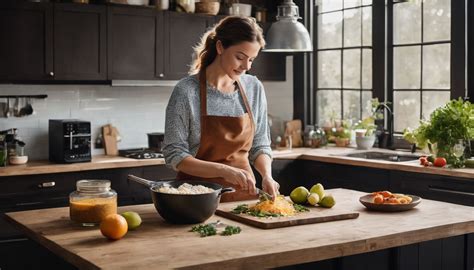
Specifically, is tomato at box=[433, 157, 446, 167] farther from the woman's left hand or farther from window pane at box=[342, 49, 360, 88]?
the woman's left hand

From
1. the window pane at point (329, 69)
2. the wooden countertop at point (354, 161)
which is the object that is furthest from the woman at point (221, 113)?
the window pane at point (329, 69)

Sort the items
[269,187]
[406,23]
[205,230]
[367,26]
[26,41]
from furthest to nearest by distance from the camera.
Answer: [367,26]
[406,23]
[26,41]
[269,187]
[205,230]

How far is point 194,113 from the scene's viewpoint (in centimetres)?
360

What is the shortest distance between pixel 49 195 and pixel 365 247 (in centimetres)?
309

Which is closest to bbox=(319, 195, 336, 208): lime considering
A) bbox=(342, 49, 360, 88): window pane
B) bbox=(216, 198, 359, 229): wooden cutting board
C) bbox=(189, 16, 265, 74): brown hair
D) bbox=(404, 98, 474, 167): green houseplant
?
bbox=(216, 198, 359, 229): wooden cutting board

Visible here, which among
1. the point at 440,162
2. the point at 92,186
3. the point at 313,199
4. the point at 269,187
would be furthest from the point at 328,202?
the point at 440,162

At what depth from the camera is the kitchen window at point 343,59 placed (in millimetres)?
6570

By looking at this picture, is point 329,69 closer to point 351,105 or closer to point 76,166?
point 351,105

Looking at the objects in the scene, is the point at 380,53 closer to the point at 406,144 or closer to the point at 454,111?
the point at 406,144

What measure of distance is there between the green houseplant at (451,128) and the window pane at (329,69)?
1.72 metres

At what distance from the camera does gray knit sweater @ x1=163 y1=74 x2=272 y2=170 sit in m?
3.50

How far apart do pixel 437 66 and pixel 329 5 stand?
1.46 meters

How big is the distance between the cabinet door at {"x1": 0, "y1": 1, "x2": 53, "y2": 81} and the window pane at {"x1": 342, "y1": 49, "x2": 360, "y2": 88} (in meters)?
2.79

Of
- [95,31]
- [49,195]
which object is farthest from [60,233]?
[95,31]
